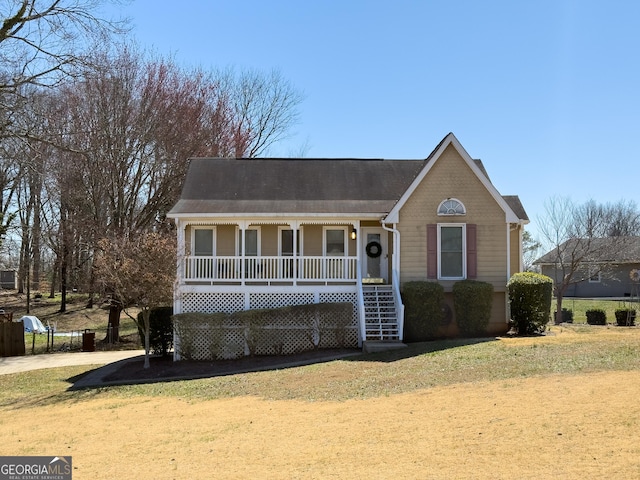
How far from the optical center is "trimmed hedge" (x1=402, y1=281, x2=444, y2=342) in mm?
18453

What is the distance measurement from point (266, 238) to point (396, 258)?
4796 mm

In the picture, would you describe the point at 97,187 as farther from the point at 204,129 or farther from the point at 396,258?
the point at 396,258

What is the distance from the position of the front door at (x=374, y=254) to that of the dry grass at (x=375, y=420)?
637cm

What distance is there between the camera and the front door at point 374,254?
21.4 meters

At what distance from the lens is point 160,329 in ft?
63.8

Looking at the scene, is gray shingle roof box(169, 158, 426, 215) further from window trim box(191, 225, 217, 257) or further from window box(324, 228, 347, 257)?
window box(324, 228, 347, 257)

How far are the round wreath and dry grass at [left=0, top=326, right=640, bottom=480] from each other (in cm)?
654

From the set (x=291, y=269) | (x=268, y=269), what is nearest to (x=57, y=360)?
(x=268, y=269)

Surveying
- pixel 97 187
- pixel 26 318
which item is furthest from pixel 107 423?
pixel 26 318

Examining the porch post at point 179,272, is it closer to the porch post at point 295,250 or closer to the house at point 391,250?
the house at point 391,250

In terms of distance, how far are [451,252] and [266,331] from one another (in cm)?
637

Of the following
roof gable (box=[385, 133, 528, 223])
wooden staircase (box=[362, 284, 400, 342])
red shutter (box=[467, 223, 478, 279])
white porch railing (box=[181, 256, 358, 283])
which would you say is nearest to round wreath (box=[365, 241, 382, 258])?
white porch railing (box=[181, 256, 358, 283])

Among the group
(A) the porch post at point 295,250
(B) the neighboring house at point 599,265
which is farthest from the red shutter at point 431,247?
(B) the neighboring house at point 599,265
